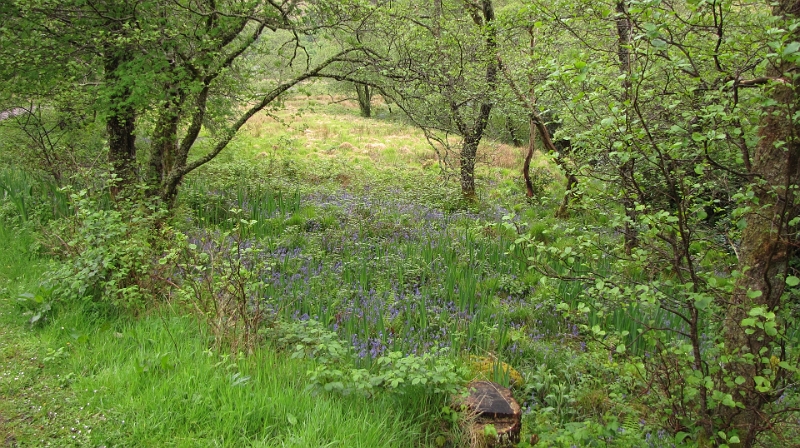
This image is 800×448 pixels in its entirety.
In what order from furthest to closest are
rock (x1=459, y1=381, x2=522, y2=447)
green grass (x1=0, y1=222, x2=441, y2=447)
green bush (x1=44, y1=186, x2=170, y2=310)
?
green bush (x1=44, y1=186, x2=170, y2=310)
rock (x1=459, y1=381, x2=522, y2=447)
green grass (x1=0, y1=222, x2=441, y2=447)

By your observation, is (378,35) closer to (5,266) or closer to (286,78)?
(286,78)

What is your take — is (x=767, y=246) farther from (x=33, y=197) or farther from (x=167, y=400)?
(x=33, y=197)

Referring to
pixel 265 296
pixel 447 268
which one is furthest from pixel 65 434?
pixel 447 268

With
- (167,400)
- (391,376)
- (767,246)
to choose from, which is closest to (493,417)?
(391,376)

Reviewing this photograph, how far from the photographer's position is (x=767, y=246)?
2.64 meters

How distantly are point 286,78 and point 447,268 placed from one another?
173 inches

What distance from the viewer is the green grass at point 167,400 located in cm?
285

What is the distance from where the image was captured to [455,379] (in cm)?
322

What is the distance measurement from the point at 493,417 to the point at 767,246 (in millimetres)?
1932

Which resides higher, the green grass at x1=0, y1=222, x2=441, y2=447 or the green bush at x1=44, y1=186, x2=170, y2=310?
the green bush at x1=44, y1=186, x2=170, y2=310

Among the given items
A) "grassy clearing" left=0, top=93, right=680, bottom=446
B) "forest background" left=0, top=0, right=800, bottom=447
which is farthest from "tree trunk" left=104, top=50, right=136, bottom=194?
"grassy clearing" left=0, top=93, right=680, bottom=446

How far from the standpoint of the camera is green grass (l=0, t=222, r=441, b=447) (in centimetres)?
285

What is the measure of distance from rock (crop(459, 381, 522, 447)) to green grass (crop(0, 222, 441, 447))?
0.99 ft

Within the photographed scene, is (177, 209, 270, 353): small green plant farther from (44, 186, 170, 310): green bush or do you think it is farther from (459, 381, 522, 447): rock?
(459, 381, 522, 447): rock
